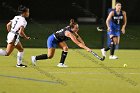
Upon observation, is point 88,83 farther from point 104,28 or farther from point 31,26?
point 31,26

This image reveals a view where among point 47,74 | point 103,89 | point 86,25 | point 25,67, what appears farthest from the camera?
point 86,25

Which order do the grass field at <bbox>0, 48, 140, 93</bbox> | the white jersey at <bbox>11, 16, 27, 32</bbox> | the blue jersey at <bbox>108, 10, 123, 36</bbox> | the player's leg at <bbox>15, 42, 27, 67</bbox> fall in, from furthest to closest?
the blue jersey at <bbox>108, 10, 123, 36</bbox>
the player's leg at <bbox>15, 42, 27, 67</bbox>
the white jersey at <bbox>11, 16, 27, 32</bbox>
the grass field at <bbox>0, 48, 140, 93</bbox>

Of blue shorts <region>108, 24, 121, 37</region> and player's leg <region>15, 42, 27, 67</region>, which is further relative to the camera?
blue shorts <region>108, 24, 121, 37</region>

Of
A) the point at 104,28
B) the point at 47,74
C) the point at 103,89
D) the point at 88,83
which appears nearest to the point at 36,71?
the point at 47,74

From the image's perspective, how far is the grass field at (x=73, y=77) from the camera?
1118 cm

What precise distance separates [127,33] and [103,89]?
18.2 meters

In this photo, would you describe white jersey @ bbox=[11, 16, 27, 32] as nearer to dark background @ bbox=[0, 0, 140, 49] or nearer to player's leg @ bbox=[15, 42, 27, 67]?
player's leg @ bbox=[15, 42, 27, 67]

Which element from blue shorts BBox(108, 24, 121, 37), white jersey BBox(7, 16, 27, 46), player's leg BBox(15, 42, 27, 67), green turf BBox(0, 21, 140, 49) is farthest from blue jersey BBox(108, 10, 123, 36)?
green turf BBox(0, 21, 140, 49)

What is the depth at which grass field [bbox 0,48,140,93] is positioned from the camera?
11180mm

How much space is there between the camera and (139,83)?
1223 centimetres

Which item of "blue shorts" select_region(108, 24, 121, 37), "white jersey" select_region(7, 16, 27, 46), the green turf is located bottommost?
the green turf

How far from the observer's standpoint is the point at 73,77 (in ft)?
43.0

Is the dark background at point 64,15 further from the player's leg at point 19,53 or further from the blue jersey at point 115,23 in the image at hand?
the player's leg at point 19,53

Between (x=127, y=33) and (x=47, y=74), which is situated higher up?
(x=47, y=74)
